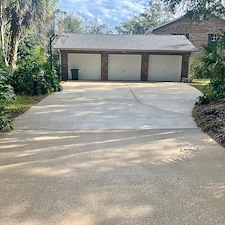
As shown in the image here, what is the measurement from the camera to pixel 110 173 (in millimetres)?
3525

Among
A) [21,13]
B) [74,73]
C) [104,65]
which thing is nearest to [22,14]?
[21,13]

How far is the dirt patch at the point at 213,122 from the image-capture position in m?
5.18

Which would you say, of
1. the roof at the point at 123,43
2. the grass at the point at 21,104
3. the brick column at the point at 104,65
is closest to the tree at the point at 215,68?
the grass at the point at 21,104

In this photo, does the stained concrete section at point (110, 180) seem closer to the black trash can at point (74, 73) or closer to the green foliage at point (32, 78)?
the green foliage at point (32, 78)

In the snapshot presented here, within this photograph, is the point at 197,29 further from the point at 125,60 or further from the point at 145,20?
the point at 145,20

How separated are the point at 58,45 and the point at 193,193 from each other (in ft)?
51.4

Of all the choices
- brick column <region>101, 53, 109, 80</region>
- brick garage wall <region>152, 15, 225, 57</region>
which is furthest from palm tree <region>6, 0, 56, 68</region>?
brick garage wall <region>152, 15, 225, 57</region>

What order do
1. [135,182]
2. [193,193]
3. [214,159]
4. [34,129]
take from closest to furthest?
[193,193] → [135,182] → [214,159] → [34,129]

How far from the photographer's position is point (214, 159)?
4.07 meters

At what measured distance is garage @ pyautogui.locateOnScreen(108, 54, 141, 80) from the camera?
57.1 ft

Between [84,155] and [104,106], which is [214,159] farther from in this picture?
[104,106]

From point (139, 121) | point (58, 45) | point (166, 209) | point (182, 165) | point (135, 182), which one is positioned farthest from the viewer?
point (58, 45)

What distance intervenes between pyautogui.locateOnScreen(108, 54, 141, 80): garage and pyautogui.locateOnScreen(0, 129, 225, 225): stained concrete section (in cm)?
1281

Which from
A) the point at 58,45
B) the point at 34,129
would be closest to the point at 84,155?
the point at 34,129
